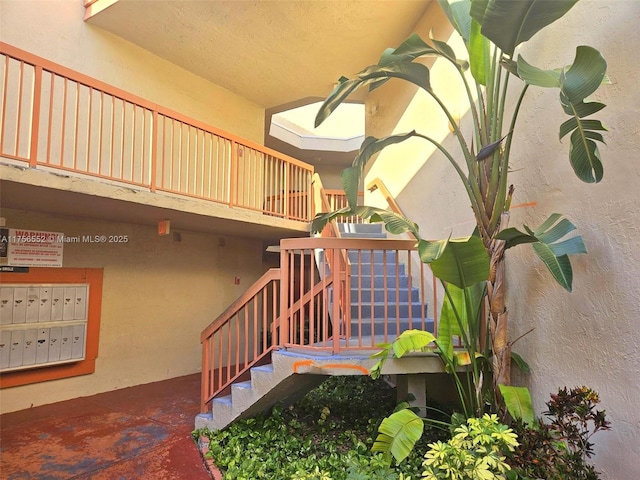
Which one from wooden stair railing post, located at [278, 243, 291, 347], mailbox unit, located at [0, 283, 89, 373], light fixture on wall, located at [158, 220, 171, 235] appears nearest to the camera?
wooden stair railing post, located at [278, 243, 291, 347]

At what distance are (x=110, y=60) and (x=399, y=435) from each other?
6.33m

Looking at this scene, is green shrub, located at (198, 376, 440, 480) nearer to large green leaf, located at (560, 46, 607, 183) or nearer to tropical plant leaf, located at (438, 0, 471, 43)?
large green leaf, located at (560, 46, 607, 183)

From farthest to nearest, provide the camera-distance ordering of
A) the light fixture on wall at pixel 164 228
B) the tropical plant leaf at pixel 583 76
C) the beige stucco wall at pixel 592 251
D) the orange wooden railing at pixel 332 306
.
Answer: the light fixture on wall at pixel 164 228
the orange wooden railing at pixel 332 306
the beige stucco wall at pixel 592 251
the tropical plant leaf at pixel 583 76

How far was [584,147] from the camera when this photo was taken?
226 centimetres

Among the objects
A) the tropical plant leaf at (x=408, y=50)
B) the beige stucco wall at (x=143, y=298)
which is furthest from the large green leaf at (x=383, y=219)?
the beige stucco wall at (x=143, y=298)

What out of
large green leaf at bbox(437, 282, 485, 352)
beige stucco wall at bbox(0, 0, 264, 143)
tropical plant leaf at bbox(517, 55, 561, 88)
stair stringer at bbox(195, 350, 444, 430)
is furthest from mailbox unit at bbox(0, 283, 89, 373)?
tropical plant leaf at bbox(517, 55, 561, 88)

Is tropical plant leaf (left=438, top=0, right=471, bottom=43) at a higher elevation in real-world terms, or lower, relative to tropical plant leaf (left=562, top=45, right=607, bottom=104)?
higher

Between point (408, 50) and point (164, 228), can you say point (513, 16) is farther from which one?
point (164, 228)

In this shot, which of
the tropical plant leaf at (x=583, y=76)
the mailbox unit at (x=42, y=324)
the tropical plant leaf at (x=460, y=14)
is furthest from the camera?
the mailbox unit at (x=42, y=324)

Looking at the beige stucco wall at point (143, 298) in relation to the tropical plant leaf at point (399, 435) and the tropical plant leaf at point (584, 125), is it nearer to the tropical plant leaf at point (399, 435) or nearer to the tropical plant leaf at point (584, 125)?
the tropical plant leaf at point (399, 435)

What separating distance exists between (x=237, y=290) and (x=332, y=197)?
378 centimetres

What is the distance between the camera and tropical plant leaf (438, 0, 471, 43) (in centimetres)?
300

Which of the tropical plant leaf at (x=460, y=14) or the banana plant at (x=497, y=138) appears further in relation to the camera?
the tropical plant leaf at (x=460, y=14)

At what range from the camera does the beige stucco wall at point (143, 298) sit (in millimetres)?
5332
